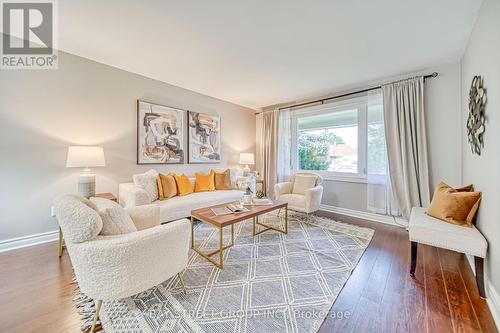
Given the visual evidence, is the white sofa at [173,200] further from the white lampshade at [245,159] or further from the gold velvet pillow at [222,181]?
the white lampshade at [245,159]

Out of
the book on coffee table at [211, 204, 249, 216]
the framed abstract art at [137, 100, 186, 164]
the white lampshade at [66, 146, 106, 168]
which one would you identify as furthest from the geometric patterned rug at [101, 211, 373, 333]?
the framed abstract art at [137, 100, 186, 164]

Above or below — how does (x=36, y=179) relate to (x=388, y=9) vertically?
below

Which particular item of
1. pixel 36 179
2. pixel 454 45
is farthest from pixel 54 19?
pixel 454 45

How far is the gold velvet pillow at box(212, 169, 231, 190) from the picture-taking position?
3898 mm

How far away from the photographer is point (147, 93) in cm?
336

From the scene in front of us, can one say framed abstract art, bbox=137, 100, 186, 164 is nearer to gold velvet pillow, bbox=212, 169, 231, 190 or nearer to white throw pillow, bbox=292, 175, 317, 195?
gold velvet pillow, bbox=212, 169, 231, 190

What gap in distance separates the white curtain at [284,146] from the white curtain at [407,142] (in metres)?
1.95

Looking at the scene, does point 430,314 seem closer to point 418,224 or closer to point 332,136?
point 418,224

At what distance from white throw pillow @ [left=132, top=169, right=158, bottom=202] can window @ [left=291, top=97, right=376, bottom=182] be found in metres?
3.03

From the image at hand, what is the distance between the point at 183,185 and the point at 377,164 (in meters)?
3.36

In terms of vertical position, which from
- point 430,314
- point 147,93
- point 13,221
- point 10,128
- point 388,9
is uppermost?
point 388,9

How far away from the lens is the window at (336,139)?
368 cm

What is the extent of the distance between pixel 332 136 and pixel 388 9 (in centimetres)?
253

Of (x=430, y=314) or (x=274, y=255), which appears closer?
(x=430, y=314)
